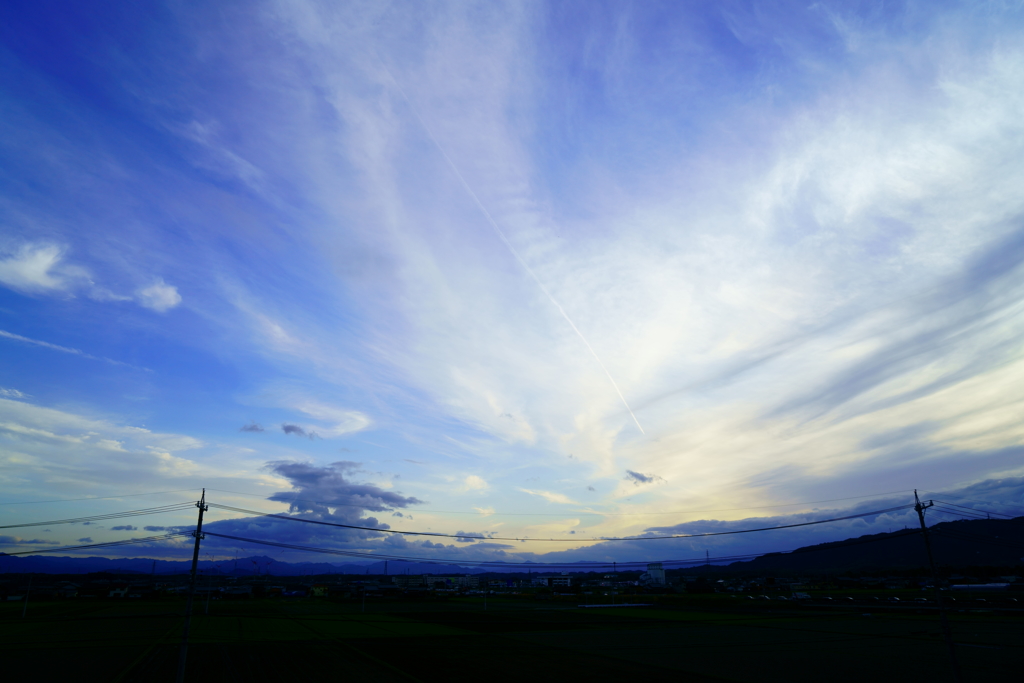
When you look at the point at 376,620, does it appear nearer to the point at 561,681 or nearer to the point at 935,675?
the point at 561,681

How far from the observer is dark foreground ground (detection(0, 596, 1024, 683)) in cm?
4578

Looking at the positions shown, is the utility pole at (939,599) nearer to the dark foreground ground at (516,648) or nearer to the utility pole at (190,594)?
the dark foreground ground at (516,648)

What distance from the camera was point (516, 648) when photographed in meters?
62.1

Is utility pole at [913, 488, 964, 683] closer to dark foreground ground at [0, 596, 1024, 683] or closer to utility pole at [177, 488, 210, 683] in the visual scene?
dark foreground ground at [0, 596, 1024, 683]

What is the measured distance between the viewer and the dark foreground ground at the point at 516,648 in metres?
45.8

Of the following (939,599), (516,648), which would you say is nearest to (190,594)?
(516,648)

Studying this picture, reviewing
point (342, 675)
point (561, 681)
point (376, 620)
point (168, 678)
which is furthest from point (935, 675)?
point (376, 620)

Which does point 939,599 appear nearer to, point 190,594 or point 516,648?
point 516,648

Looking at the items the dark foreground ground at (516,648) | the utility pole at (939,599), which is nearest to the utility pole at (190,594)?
the dark foreground ground at (516,648)

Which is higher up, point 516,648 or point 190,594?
point 190,594

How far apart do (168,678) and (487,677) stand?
27897 mm

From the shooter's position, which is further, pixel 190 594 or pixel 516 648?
pixel 516 648

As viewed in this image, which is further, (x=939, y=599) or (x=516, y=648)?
(x=516, y=648)

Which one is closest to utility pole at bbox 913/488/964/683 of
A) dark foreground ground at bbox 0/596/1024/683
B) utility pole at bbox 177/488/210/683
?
dark foreground ground at bbox 0/596/1024/683
